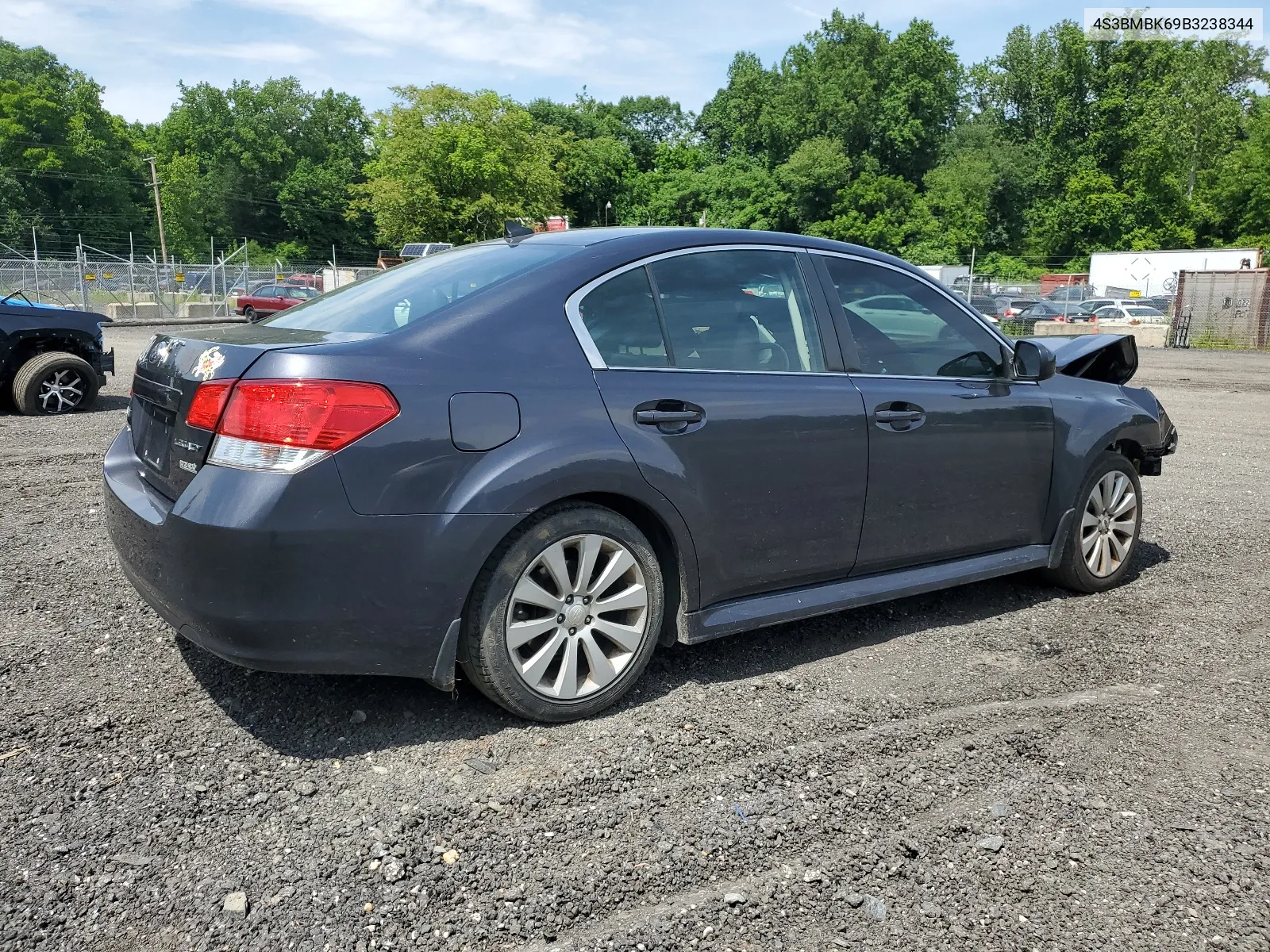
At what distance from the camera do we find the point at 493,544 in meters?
3.04

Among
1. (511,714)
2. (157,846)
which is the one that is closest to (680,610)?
(511,714)

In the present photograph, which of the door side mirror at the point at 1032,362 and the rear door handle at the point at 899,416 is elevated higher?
the door side mirror at the point at 1032,362

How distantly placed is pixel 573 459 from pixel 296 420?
2.70 ft

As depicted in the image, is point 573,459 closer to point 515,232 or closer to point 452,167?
point 515,232

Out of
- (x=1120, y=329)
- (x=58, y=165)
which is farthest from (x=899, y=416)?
(x=58, y=165)

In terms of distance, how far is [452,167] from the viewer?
50188mm

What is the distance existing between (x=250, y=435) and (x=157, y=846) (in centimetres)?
110

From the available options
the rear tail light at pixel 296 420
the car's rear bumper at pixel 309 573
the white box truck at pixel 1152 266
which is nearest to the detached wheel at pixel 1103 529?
the car's rear bumper at pixel 309 573

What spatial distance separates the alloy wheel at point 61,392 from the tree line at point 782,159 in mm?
41319

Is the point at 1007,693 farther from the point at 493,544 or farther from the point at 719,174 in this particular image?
the point at 719,174

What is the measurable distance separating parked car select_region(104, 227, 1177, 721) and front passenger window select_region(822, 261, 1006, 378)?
14 millimetres

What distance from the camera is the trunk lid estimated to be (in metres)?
2.99

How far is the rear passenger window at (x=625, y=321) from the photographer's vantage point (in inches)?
133

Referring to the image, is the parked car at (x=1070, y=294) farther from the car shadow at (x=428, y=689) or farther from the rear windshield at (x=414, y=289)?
the rear windshield at (x=414, y=289)
